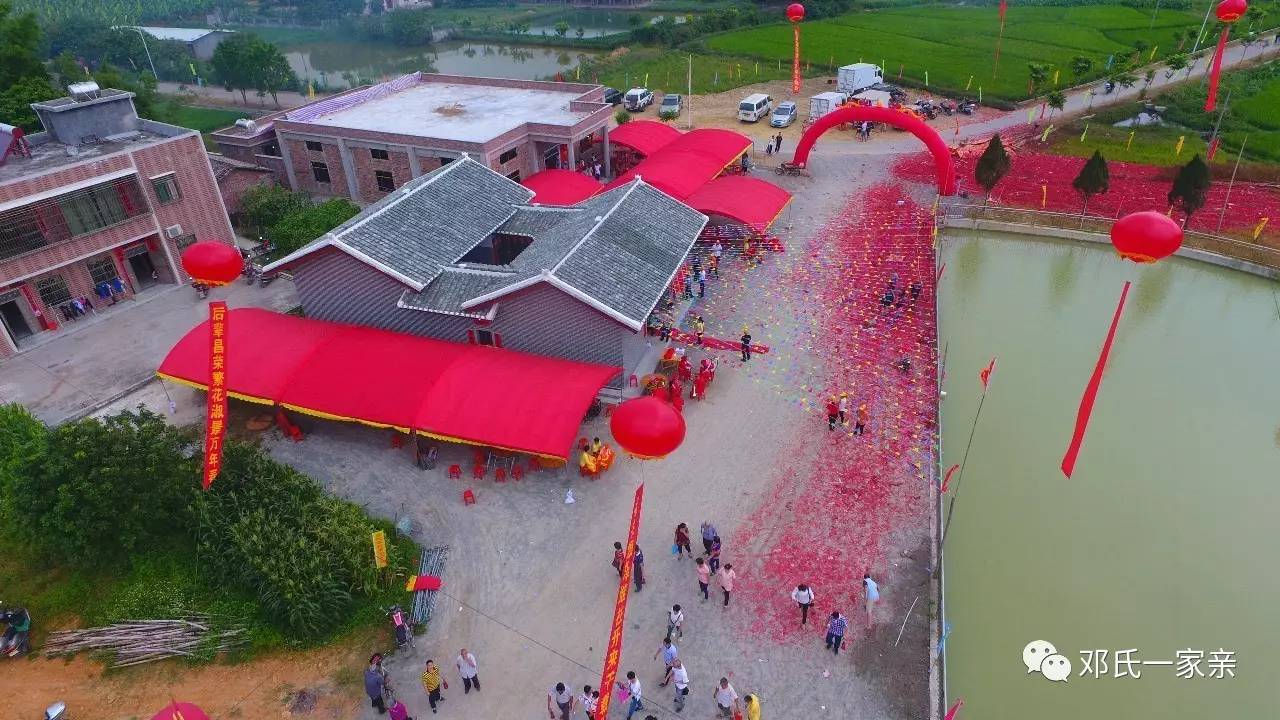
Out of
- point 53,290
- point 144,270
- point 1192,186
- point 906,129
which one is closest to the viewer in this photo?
point 53,290

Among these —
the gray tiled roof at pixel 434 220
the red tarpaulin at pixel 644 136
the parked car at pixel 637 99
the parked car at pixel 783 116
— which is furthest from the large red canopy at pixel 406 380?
the parked car at pixel 637 99

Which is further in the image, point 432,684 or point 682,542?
point 682,542

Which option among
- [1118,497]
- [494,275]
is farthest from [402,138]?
[1118,497]

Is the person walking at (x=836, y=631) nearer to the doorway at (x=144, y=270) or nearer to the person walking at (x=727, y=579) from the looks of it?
the person walking at (x=727, y=579)

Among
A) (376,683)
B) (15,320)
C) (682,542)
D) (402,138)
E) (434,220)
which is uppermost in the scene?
(402,138)

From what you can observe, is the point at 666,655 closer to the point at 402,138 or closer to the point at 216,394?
the point at 216,394

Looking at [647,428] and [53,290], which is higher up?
[647,428]

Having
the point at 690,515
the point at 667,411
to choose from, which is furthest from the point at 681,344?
the point at 667,411

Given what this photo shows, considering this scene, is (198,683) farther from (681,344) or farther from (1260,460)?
(1260,460)
